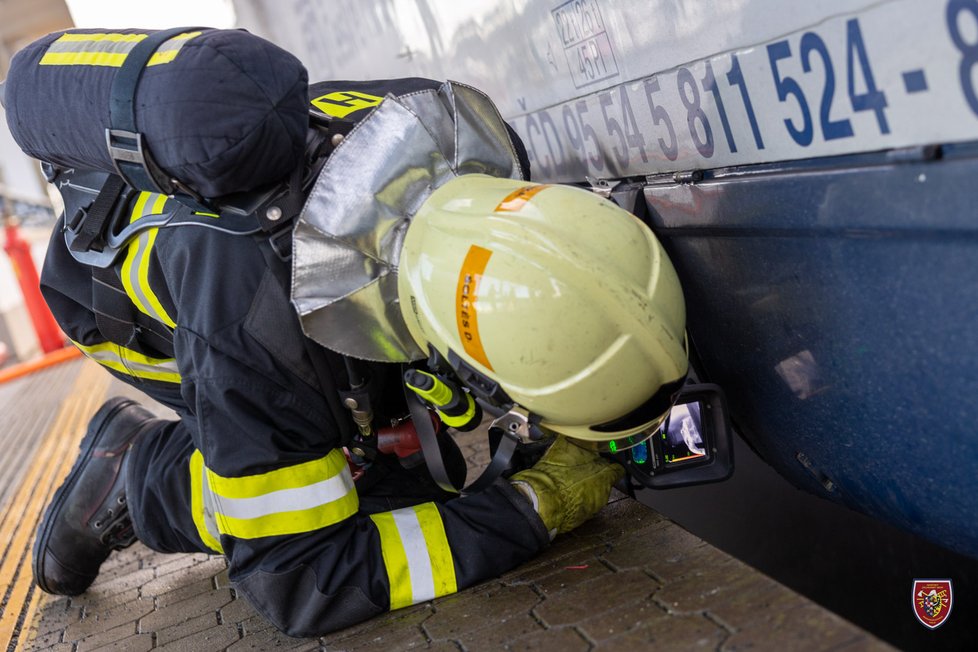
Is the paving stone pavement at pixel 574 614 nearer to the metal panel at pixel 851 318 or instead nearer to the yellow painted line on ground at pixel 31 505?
the yellow painted line on ground at pixel 31 505

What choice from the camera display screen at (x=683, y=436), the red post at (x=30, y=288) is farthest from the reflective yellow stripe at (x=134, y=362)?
the red post at (x=30, y=288)

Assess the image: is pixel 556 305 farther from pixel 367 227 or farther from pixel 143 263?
pixel 143 263

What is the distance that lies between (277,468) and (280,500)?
72 mm

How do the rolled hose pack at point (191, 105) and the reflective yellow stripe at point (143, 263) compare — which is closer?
the rolled hose pack at point (191, 105)

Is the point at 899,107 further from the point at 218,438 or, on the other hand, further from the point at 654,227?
the point at 218,438

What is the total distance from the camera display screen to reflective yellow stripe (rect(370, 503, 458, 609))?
1.80ft

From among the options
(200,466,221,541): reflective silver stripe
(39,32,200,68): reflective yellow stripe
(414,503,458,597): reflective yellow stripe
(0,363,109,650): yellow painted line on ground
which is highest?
(39,32,200,68): reflective yellow stripe

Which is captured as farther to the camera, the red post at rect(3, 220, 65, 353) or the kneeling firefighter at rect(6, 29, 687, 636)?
the red post at rect(3, 220, 65, 353)

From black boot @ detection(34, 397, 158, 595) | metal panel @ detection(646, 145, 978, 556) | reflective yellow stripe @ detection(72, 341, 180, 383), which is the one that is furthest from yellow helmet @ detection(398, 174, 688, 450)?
black boot @ detection(34, 397, 158, 595)

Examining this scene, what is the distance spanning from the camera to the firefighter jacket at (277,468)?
209cm

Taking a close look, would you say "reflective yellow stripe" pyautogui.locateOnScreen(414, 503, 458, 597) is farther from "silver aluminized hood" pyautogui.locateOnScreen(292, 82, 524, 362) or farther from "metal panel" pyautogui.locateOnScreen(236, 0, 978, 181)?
"metal panel" pyautogui.locateOnScreen(236, 0, 978, 181)

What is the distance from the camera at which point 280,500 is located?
2.16 metres

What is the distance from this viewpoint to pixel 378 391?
2.32 metres

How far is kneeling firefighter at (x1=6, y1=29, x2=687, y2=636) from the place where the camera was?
1.83 metres
